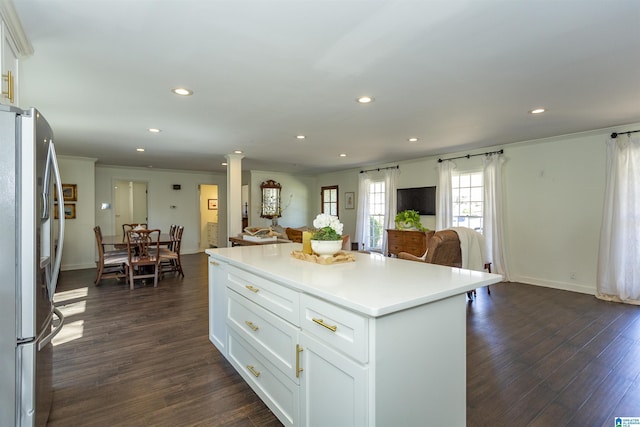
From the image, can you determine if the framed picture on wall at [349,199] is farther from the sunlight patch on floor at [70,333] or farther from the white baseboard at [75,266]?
the sunlight patch on floor at [70,333]

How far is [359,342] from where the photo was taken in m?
1.30

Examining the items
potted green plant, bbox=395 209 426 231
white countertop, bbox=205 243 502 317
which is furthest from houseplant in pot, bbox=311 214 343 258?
potted green plant, bbox=395 209 426 231

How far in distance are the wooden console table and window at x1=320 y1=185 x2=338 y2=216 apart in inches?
108

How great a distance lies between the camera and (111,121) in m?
3.94

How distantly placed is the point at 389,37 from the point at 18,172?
6.72 ft

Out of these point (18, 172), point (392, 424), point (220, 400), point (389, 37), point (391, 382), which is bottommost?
point (220, 400)

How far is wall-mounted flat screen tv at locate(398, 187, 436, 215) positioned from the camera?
6547 mm

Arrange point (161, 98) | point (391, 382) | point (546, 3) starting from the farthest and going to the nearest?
1. point (161, 98)
2. point (546, 3)
3. point (391, 382)

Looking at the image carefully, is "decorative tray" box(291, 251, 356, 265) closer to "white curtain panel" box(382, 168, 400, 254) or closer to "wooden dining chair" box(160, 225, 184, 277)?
"wooden dining chair" box(160, 225, 184, 277)

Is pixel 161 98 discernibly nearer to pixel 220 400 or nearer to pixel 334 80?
pixel 334 80

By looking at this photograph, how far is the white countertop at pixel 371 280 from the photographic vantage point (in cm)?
134

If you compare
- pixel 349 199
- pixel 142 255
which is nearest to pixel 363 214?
pixel 349 199

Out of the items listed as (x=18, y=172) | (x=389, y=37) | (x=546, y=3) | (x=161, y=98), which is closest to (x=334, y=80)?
(x=389, y=37)

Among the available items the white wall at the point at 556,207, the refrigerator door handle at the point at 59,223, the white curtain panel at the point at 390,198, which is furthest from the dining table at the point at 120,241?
the white wall at the point at 556,207
